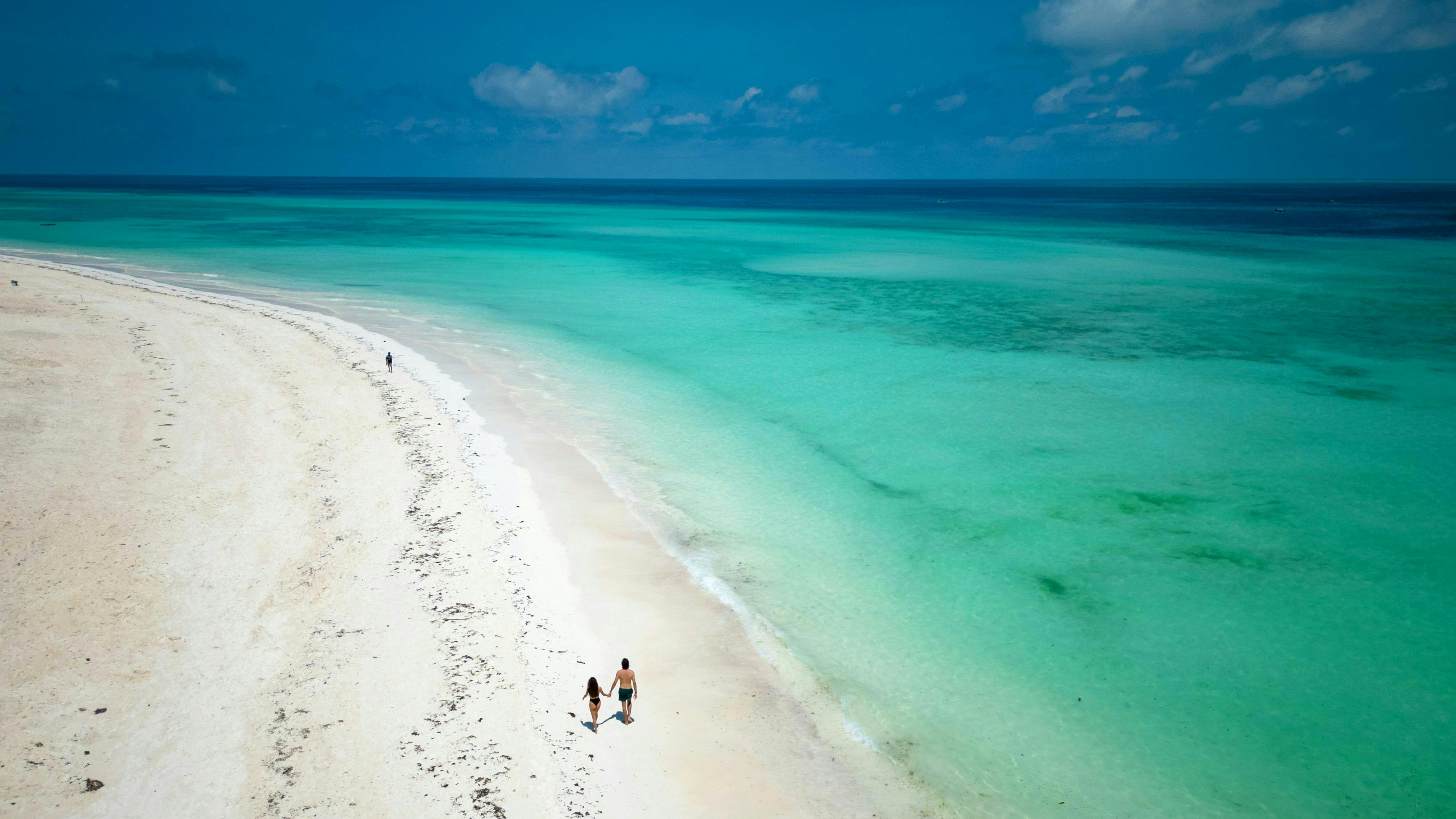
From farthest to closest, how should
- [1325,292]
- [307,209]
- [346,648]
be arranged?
[307,209] < [1325,292] < [346,648]

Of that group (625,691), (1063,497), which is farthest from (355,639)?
(1063,497)

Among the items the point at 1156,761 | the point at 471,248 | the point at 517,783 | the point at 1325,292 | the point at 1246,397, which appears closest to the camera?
the point at 517,783

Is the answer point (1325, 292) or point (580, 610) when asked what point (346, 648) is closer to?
point (580, 610)

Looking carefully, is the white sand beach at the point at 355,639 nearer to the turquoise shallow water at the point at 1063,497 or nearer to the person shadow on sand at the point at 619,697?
the person shadow on sand at the point at 619,697

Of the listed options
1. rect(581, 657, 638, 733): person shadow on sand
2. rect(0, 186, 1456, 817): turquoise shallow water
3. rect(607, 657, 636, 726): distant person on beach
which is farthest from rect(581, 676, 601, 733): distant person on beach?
rect(0, 186, 1456, 817): turquoise shallow water

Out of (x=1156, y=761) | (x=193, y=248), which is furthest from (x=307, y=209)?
(x=1156, y=761)

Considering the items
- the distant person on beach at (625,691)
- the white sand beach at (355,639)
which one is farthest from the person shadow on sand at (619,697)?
the white sand beach at (355,639)
